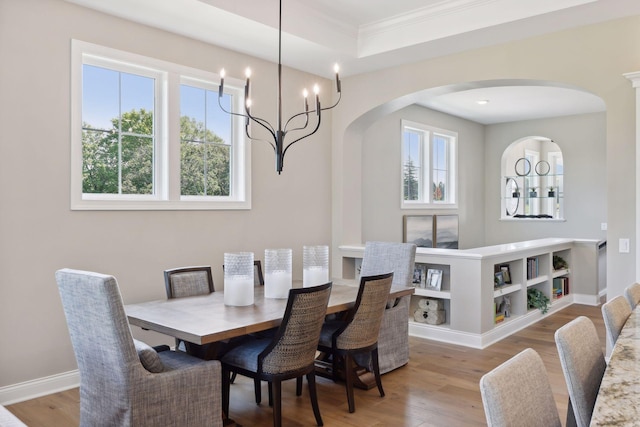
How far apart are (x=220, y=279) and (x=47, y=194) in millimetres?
1651

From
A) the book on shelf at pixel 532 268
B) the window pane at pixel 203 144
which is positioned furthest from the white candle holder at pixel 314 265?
the book on shelf at pixel 532 268

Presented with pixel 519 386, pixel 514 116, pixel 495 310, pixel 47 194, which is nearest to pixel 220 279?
pixel 47 194

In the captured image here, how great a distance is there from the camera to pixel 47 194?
3479mm

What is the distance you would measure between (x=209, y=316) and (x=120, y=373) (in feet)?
2.11

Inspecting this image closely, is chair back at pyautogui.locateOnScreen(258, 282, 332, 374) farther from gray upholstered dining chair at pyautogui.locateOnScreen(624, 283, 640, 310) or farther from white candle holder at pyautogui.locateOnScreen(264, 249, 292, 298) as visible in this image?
gray upholstered dining chair at pyautogui.locateOnScreen(624, 283, 640, 310)

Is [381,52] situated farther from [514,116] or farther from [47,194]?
[514,116]

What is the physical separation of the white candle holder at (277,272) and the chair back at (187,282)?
522 mm

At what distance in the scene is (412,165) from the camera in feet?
23.4

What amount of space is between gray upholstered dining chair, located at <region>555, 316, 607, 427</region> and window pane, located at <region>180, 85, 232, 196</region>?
3563 millimetres

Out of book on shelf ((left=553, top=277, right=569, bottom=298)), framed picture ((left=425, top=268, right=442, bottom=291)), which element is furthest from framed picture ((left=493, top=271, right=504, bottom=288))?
book on shelf ((left=553, top=277, right=569, bottom=298))

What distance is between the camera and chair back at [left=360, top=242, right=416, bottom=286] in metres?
3.98

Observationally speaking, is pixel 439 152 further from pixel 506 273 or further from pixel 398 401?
pixel 398 401

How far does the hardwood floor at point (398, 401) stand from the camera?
302 centimetres

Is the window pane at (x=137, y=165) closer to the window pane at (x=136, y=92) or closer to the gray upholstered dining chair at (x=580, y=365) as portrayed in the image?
the window pane at (x=136, y=92)
